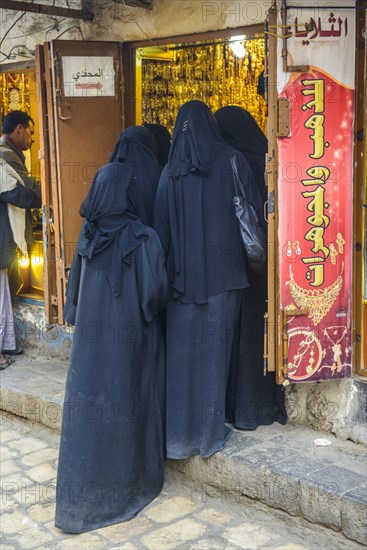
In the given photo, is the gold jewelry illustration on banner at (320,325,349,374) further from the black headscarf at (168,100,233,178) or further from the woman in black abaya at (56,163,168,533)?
the black headscarf at (168,100,233,178)

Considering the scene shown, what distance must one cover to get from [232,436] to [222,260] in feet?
3.74

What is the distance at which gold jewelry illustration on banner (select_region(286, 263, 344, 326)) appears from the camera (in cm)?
479

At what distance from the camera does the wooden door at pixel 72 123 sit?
20.7 feet

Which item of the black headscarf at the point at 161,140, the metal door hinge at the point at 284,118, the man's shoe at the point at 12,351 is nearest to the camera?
the metal door hinge at the point at 284,118

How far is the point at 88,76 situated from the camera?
6391 mm

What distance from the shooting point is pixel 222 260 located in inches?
197

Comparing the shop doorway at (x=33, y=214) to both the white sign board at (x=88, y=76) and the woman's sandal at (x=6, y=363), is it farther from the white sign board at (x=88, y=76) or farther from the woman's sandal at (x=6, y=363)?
the white sign board at (x=88, y=76)

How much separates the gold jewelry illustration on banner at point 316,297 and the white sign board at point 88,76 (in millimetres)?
2574

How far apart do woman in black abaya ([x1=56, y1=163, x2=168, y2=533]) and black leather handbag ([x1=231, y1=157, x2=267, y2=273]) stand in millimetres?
519

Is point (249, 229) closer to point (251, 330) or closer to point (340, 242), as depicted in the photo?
point (340, 242)

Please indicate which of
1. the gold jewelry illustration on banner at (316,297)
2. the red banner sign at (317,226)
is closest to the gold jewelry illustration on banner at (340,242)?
the red banner sign at (317,226)

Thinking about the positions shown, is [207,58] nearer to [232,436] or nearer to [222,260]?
[222,260]

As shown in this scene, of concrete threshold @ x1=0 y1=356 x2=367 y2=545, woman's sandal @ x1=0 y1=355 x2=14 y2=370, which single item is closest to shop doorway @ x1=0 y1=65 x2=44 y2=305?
woman's sandal @ x1=0 y1=355 x2=14 y2=370

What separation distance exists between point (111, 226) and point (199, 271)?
606mm
